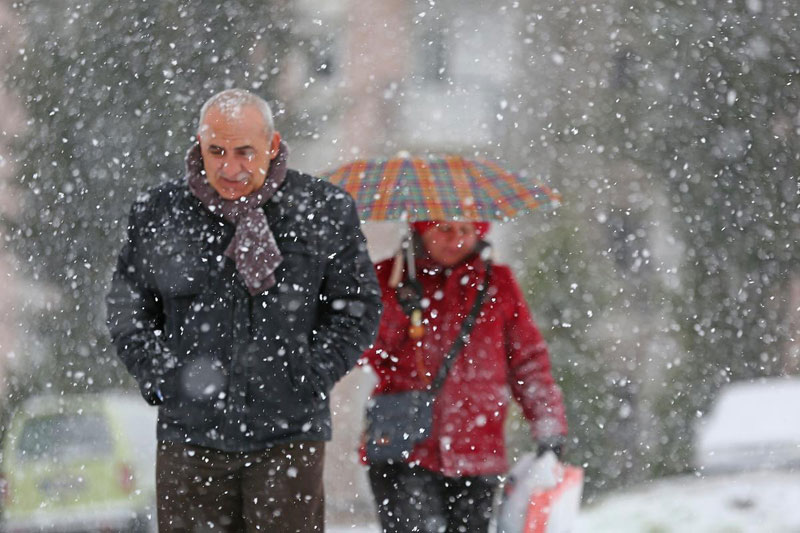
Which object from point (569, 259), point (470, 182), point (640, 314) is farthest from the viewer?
point (640, 314)

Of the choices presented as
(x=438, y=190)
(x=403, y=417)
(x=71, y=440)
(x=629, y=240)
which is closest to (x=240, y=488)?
(x=403, y=417)

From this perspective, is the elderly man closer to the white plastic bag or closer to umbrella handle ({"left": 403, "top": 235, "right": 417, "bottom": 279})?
umbrella handle ({"left": 403, "top": 235, "right": 417, "bottom": 279})

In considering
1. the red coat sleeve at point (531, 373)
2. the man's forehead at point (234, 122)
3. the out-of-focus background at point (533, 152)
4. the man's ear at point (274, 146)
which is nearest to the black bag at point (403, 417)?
the red coat sleeve at point (531, 373)

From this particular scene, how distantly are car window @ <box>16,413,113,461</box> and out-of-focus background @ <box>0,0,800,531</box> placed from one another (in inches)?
234

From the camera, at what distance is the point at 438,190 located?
446cm

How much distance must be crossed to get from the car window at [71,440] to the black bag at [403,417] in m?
5.77

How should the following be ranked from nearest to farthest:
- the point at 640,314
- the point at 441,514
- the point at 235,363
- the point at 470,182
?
the point at 235,363
the point at 441,514
the point at 470,182
the point at 640,314

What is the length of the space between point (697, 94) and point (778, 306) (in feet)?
11.1

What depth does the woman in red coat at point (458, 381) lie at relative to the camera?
13.6ft

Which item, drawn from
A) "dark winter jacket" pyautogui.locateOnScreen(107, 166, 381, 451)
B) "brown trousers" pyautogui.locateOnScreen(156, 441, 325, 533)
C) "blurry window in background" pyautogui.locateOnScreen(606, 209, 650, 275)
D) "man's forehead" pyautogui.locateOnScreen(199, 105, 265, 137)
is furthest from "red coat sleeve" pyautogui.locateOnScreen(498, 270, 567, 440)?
"blurry window in background" pyautogui.locateOnScreen(606, 209, 650, 275)

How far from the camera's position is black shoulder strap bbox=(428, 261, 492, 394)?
4.14 meters

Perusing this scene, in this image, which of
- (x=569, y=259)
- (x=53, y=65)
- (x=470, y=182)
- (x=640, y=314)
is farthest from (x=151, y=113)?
(x=470, y=182)

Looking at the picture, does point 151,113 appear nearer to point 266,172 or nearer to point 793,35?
point 793,35

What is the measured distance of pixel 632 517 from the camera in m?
7.52
